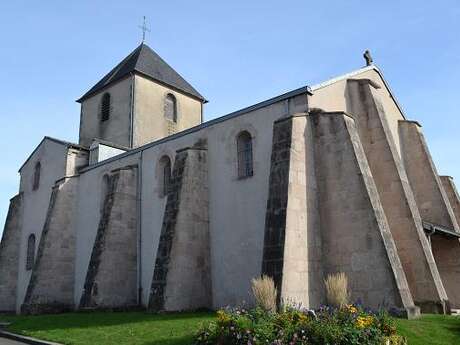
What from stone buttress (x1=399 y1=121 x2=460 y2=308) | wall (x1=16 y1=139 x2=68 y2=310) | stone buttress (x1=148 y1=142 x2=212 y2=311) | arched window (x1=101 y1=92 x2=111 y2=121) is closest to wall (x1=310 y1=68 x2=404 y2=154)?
stone buttress (x1=399 y1=121 x2=460 y2=308)

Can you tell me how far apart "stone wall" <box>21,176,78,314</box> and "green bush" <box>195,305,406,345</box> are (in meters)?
13.1

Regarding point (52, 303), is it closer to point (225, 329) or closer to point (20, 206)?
point (20, 206)

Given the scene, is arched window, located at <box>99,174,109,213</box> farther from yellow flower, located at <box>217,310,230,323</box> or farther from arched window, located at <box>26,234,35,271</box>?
yellow flower, located at <box>217,310,230,323</box>

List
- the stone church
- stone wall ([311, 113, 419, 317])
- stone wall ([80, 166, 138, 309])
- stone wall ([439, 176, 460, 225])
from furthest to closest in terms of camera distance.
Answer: stone wall ([439, 176, 460, 225])
stone wall ([80, 166, 138, 309])
the stone church
stone wall ([311, 113, 419, 317])

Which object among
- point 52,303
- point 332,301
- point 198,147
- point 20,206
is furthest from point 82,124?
point 332,301

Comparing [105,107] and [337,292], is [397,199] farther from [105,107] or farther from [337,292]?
[105,107]

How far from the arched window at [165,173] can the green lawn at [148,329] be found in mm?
5313

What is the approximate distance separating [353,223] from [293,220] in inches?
65.6

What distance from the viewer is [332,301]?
10320mm

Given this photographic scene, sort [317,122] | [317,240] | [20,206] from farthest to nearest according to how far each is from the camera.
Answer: [20,206], [317,122], [317,240]

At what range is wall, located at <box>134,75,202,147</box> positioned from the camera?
79.8 ft

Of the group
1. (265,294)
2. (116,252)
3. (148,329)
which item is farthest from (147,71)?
(265,294)

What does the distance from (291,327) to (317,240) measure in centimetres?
509

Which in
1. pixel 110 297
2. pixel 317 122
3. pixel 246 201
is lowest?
pixel 110 297
